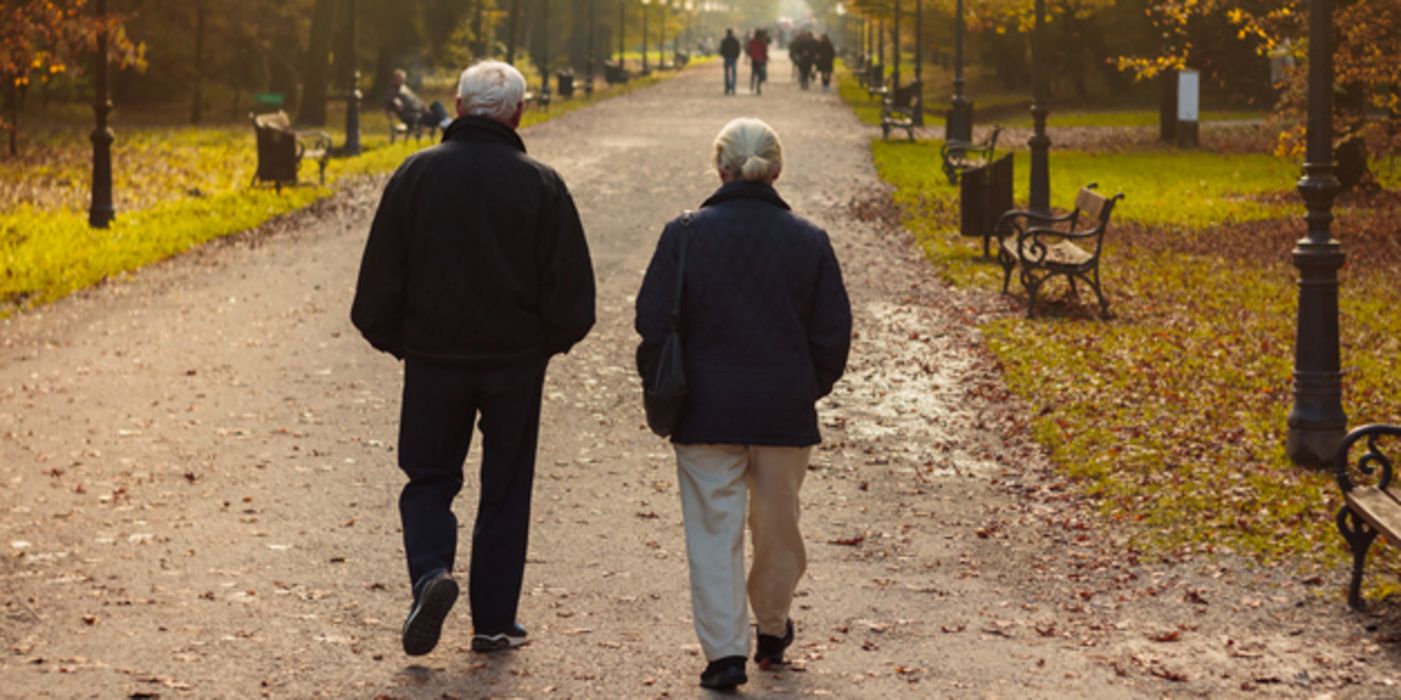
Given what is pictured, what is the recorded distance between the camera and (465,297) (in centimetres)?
632

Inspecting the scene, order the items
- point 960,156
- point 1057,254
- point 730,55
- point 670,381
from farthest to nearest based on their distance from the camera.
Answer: point 730,55 < point 960,156 < point 1057,254 < point 670,381

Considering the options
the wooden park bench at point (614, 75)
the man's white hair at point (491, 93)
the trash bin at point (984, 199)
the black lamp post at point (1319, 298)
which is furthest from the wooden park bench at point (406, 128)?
the wooden park bench at point (614, 75)

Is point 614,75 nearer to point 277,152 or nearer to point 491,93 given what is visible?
point 277,152

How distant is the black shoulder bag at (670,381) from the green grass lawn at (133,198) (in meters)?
10.3

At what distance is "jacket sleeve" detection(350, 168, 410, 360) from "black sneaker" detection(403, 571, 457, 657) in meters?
→ 0.80

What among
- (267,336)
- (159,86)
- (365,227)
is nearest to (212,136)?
(159,86)

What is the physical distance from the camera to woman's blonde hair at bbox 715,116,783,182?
615 cm

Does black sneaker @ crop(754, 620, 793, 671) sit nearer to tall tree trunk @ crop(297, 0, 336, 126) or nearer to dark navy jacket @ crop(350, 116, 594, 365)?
dark navy jacket @ crop(350, 116, 594, 365)

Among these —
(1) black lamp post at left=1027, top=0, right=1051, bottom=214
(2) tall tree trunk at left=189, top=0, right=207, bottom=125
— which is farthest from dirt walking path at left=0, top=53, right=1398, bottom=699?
(2) tall tree trunk at left=189, top=0, right=207, bottom=125

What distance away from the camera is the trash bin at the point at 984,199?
18953 millimetres

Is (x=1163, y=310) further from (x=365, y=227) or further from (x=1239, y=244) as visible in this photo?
(x=365, y=227)

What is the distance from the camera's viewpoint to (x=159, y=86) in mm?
52656

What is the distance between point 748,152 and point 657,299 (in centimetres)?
54

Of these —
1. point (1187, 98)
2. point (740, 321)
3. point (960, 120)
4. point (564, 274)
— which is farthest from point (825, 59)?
point (740, 321)
